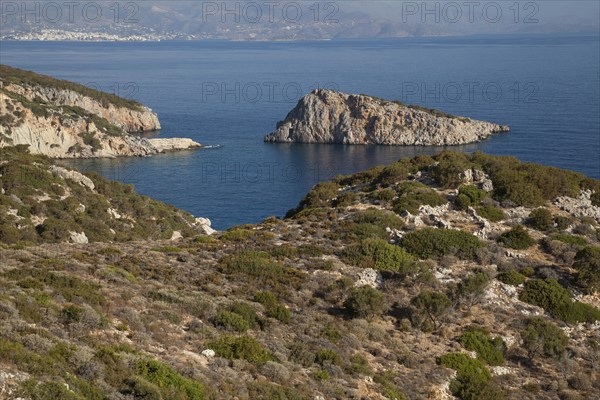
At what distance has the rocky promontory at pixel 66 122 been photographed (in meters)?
122

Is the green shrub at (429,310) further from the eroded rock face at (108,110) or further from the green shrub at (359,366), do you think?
the eroded rock face at (108,110)

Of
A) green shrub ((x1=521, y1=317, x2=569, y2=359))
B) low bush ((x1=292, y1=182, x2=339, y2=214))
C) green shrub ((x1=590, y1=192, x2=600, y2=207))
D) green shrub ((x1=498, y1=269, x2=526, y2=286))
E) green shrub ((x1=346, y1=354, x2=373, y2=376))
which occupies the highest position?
green shrub ((x1=590, y1=192, x2=600, y2=207))

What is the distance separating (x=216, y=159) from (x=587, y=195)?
103 metres

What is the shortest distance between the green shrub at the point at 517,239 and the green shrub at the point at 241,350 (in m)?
14.8

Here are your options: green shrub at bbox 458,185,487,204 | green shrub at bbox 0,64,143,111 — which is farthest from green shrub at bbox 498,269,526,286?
green shrub at bbox 0,64,143,111

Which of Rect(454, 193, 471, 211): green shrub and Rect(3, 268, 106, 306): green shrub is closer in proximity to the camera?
Rect(3, 268, 106, 306): green shrub

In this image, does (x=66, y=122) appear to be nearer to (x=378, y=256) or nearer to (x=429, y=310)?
(x=378, y=256)

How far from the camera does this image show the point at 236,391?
17359 millimetres

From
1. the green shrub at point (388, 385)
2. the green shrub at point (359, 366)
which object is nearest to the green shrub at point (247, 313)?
the green shrub at point (359, 366)

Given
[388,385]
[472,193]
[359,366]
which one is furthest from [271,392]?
[472,193]

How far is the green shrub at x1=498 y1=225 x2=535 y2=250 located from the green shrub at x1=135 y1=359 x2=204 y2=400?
18098mm

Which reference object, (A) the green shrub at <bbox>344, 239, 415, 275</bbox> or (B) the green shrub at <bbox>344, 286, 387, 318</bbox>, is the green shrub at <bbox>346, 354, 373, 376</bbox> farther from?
(A) the green shrub at <bbox>344, 239, 415, 275</bbox>

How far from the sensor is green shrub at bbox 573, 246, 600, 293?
26828 millimetres

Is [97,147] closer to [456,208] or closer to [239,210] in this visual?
[239,210]
